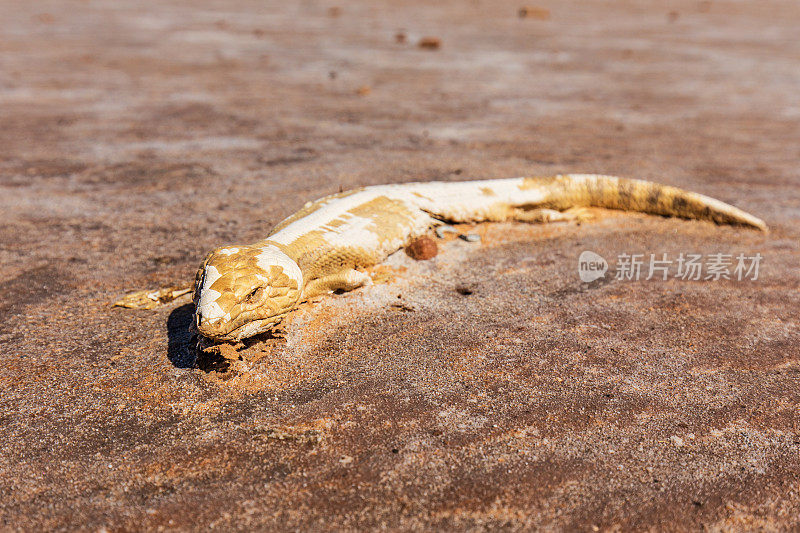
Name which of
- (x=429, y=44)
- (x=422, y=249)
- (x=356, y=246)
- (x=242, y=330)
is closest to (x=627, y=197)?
(x=422, y=249)

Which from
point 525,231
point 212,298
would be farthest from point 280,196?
point 212,298

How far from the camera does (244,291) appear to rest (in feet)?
12.0

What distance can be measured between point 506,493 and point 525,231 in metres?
3.35

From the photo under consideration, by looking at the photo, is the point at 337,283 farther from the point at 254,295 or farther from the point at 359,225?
the point at 254,295

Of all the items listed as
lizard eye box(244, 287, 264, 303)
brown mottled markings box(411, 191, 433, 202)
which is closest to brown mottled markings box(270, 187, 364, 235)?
brown mottled markings box(411, 191, 433, 202)

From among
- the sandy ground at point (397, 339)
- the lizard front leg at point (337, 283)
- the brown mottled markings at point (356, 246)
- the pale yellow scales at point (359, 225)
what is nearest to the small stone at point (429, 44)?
the sandy ground at point (397, 339)

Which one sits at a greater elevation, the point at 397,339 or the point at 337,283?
the point at 337,283

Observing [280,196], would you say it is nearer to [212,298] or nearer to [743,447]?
[212,298]

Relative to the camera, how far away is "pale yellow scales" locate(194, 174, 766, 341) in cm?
370

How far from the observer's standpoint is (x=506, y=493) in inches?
113

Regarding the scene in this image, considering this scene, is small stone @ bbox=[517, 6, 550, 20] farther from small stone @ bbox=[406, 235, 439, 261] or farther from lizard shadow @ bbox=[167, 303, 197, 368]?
lizard shadow @ bbox=[167, 303, 197, 368]

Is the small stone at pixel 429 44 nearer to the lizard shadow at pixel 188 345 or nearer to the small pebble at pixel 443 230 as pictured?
the small pebble at pixel 443 230

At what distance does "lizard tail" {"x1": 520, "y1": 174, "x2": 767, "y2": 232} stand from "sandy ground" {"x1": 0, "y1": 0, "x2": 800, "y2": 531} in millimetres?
169

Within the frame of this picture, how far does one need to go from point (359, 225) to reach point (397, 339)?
3.87ft
